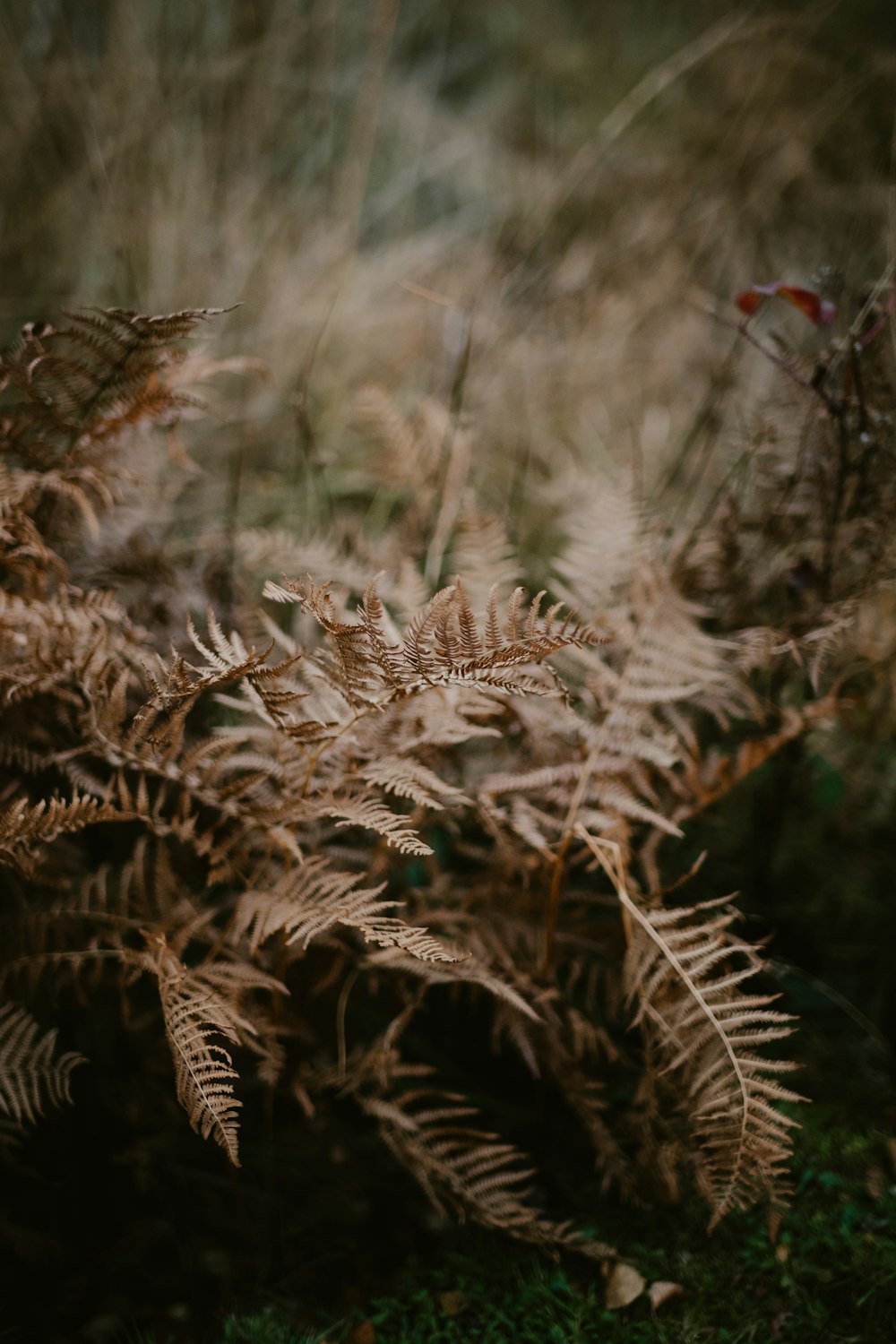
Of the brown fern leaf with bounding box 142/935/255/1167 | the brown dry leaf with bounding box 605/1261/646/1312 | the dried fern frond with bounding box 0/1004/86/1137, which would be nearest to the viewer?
the brown fern leaf with bounding box 142/935/255/1167

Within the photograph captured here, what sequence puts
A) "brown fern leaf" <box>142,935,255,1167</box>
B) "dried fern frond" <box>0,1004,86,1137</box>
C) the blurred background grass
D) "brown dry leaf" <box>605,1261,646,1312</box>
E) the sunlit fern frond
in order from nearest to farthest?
"brown fern leaf" <box>142,935,255,1167</box>, "dried fern frond" <box>0,1004,86,1137</box>, "brown dry leaf" <box>605,1261,646,1312</box>, the sunlit fern frond, the blurred background grass

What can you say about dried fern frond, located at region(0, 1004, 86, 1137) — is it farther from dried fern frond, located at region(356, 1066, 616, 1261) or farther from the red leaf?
the red leaf

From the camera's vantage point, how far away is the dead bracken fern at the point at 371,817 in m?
0.79

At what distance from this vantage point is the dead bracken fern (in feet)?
2.59

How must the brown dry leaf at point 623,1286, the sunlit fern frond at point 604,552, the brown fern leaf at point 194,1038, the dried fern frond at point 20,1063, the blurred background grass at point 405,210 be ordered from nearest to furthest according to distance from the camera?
the brown fern leaf at point 194,1038
the dried fern frond at point 20,1063
the brown dry leaf at point 623,1286
the sunlit fern frond at point 604,552
the blurred background grass at point 405,210

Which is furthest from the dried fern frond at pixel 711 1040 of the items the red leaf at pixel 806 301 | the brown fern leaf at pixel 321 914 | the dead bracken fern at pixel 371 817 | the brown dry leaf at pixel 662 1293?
the red leaf at pixel 806 301

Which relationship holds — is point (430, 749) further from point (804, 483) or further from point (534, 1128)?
point (804, 483)

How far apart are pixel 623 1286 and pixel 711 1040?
329 mm

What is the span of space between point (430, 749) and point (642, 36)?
11.2 ft

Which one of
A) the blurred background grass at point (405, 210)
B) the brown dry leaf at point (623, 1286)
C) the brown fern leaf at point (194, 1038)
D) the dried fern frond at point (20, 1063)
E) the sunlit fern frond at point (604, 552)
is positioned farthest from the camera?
the blurred background grass at point (405, 210)

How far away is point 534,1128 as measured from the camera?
43.8 inches

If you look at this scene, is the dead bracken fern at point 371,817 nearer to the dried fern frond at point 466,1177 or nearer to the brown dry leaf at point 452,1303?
the dried fern frond at point 466,1177

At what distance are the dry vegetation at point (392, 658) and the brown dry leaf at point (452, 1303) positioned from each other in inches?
4.4

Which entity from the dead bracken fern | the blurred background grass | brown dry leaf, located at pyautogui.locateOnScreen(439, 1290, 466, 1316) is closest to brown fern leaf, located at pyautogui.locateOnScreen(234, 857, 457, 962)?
the dead bracken fern
